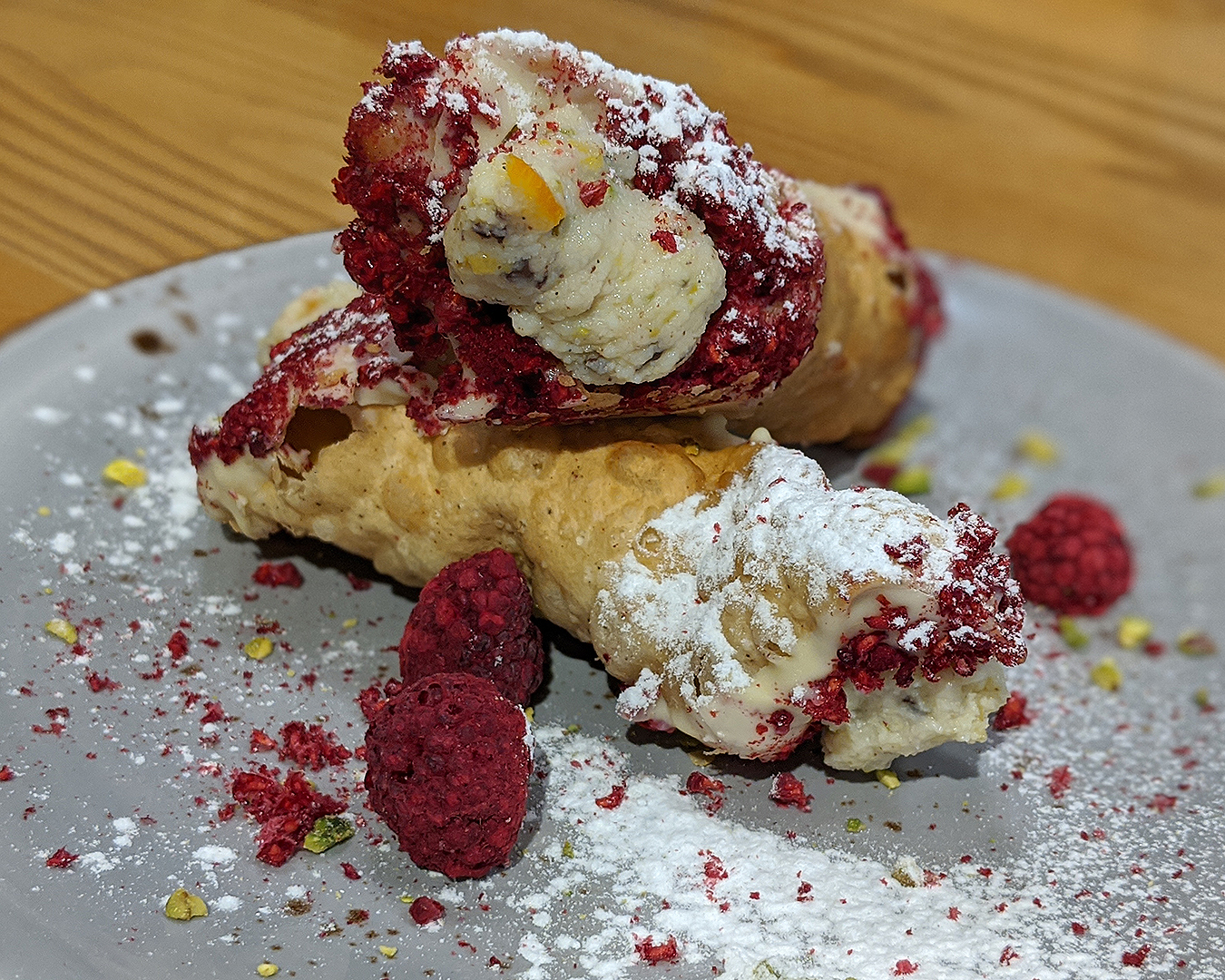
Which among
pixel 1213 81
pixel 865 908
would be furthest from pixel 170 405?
pixel 1213 81

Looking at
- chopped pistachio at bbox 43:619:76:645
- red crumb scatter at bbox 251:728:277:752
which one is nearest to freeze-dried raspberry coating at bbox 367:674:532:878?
red crumb scatter at bbox 251:728:277:752

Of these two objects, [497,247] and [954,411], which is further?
[954,411]

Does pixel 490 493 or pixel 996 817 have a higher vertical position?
pixel 490 493

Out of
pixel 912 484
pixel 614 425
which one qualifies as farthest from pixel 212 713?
pixel 912 484

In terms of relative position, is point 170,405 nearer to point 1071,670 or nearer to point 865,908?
point 865,908

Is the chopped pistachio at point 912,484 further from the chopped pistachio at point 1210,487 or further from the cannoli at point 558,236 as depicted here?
the cannoli at point 558,236

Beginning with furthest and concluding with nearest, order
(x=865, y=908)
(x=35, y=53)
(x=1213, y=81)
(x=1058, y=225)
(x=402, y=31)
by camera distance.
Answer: (x=1213, y=81) → (x=1058, y=225) → (x=35, y=53) → (x=402, y=31) → (x=865, y=908)

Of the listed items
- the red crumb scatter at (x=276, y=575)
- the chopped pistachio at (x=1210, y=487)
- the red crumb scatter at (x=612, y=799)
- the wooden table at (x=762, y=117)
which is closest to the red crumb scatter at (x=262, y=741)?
the red crumb scatter at (x=276, y=575)

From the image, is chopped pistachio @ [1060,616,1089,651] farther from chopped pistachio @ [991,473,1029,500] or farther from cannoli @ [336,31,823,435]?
cannoli @ [336,31,823,435]
